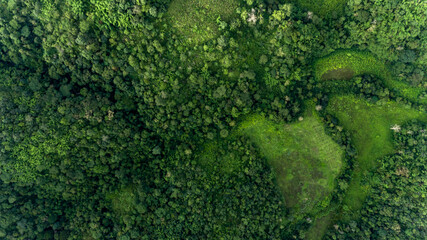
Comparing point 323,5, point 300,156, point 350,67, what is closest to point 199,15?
point 323,5

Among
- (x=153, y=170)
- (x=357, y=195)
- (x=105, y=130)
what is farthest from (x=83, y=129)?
(x=357, y=195)

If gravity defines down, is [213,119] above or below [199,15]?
below

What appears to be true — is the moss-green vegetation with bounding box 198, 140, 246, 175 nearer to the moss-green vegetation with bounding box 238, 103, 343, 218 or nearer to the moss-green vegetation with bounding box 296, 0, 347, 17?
the moss-green vegetation with bounding box 238, 103, 343, 218

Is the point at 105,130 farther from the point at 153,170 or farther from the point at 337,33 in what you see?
the point at 337,33

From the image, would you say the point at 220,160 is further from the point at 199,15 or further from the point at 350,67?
the point at 350,67

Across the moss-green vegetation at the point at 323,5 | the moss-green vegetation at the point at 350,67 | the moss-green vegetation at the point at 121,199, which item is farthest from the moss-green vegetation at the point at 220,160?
the moss-green vegetation at the point at 323,5

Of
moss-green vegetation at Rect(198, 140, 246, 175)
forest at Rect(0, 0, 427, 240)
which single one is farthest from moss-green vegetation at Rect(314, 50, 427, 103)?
moss-green vegetation at Rect(198, 140, 246, 175)

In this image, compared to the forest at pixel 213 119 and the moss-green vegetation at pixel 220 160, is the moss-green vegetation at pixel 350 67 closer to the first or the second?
the forest at pixel 213 119
